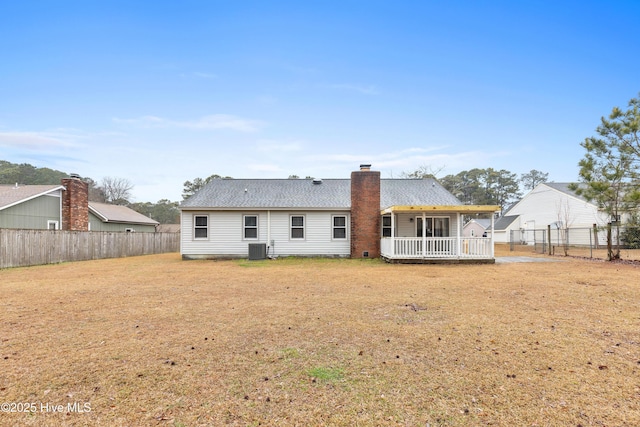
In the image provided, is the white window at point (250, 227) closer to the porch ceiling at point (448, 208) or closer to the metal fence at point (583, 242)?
the porch ceiling at point (448, 208)

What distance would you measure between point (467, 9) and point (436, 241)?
10390mm

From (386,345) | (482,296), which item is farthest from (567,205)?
(386,345)

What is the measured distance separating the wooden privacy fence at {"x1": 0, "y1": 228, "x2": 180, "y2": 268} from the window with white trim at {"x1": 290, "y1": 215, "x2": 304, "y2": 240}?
11.7 m

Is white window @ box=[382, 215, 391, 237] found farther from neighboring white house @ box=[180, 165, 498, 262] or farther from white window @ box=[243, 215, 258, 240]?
white window @ box=[243, 215, 258, 240]

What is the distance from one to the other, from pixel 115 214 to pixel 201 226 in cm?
1490

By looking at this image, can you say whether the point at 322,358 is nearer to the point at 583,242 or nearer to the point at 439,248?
the point at 439,248

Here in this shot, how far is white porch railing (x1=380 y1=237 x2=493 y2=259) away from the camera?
566 inches

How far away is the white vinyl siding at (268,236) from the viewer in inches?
671

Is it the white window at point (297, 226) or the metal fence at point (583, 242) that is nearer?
the white window at point (297, 226)

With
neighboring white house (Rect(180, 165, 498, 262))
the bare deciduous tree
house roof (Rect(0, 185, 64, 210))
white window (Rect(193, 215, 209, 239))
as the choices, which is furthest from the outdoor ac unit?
the bare deciduous tree

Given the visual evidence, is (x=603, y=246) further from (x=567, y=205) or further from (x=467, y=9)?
(x=467, y=9)

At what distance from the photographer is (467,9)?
13.5m

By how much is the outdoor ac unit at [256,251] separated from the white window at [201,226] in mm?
2842

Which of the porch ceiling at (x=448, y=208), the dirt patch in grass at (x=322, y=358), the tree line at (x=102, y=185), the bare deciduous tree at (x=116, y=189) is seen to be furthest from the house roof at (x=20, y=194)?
the bare deciduous tree at (x=116, y=189)
